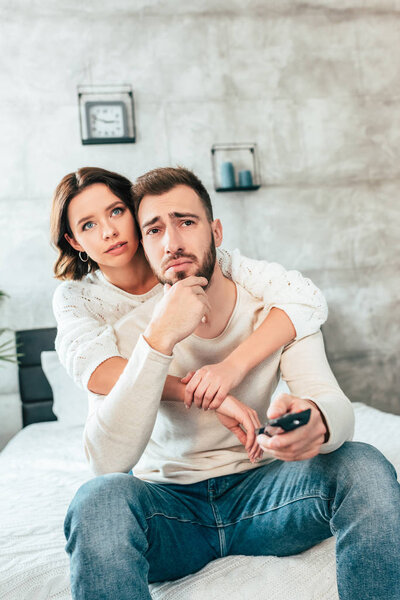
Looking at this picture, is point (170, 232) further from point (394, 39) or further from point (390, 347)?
point (394, 39)

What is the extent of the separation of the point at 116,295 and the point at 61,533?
0.74m

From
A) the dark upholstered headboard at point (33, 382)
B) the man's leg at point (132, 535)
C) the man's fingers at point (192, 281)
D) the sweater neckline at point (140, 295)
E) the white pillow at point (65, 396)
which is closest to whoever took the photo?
the man's leg at point (132, 535)

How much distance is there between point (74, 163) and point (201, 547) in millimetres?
2572

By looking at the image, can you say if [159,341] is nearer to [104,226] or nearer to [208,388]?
[208,388]

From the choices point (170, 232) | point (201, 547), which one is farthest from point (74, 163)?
point (201, 547)

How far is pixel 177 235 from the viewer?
1.46 m

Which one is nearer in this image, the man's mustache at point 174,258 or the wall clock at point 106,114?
the man's mustache at point 174,258

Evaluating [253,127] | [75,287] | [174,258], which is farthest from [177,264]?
[253,127]

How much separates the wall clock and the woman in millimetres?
1474

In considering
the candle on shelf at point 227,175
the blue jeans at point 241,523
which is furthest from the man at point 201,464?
the candle on shelf at point 227,175

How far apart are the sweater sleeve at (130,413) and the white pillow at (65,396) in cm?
165

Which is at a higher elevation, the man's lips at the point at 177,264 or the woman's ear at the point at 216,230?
the woman's ear at the point at 216,230

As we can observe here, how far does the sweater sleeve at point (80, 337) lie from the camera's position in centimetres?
142

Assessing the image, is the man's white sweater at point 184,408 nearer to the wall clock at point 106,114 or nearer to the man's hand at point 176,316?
the man's hand at point 176,316
